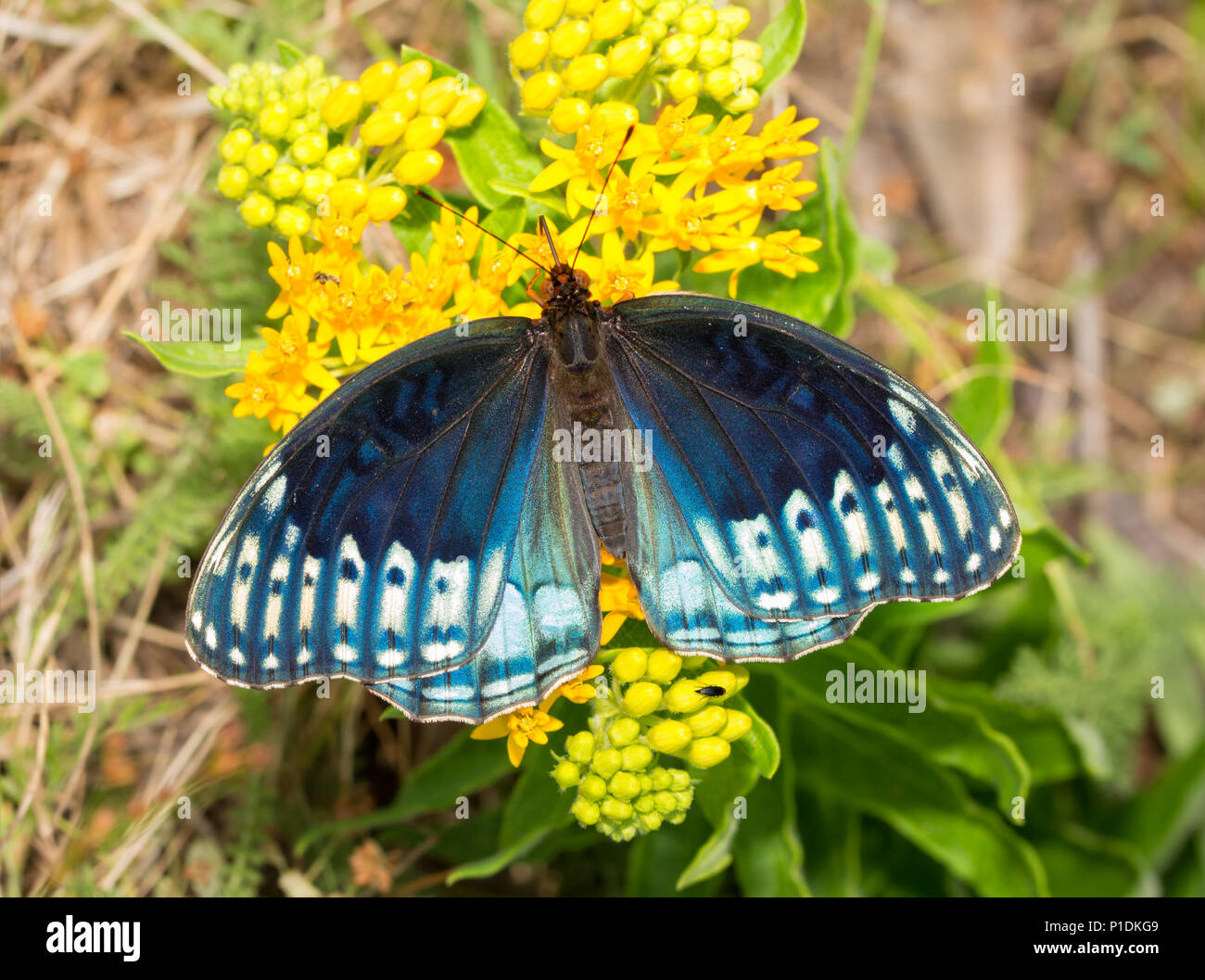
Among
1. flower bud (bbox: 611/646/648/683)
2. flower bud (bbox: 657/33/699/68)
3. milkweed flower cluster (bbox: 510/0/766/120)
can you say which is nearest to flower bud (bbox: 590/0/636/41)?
milkweed flower cluster (bbox: 510/0/766/120)

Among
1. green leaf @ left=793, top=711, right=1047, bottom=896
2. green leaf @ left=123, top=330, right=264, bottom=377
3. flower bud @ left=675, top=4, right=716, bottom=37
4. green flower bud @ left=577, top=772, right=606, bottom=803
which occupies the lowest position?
green leaf @ left=793, top=711, right=1047, bottom=896

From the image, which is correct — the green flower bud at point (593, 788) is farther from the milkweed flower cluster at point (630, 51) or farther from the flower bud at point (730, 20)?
the flower bud at point (730, 20)

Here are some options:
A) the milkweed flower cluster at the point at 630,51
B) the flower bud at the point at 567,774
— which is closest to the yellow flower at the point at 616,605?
the flower bud at the point at 567,774

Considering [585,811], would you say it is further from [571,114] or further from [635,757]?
[571,114]

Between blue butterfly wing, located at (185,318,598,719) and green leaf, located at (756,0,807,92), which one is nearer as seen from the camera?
blue butterfly wing, located at (185,318,598,719)

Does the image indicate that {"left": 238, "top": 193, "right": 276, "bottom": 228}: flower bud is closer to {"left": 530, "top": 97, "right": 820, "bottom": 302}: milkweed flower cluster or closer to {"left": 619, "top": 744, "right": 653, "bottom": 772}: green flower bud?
{"left": 530, "top": 97, "right": 820, "bottom": 302}: milkweed flower cluster
